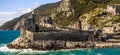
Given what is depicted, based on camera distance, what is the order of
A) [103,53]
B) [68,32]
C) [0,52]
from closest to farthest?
[103,53]
[0,52]
[68,32]

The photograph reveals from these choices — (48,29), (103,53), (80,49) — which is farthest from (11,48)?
(103,53)

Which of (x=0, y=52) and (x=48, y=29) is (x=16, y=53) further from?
(x=48, y=29)

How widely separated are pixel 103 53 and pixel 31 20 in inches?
1530

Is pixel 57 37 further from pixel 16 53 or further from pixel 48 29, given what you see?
pixel 16 53

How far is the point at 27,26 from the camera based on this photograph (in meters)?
151

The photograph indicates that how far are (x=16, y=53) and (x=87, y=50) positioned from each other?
26.2m

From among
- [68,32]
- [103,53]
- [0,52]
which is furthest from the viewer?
[68,32]

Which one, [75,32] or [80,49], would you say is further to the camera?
[75,32]

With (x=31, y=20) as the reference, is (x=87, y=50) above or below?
below

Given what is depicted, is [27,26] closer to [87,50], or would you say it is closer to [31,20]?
[31,20]

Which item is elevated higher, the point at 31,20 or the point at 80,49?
the point at 31,20

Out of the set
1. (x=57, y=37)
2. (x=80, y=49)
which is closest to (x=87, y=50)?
(x=80, y=49)

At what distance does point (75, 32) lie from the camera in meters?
151

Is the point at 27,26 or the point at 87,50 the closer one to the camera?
the point at 87,50
